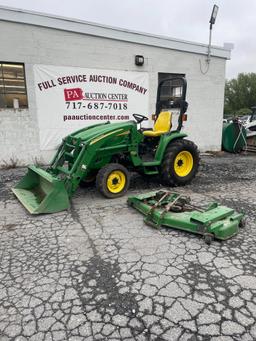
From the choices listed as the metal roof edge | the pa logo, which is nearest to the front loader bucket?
the pa logo

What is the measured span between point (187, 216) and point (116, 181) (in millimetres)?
1719

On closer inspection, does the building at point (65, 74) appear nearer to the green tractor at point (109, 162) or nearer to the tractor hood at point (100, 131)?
the green tractor at point (109, 162)

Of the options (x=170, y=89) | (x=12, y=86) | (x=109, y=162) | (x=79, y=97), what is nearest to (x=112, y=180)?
(x=109, y=162)

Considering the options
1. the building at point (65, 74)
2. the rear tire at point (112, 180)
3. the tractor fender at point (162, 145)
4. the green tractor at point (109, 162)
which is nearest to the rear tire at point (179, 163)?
the green tractor at point (109, 162)

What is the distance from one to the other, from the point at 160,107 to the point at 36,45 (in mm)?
3830

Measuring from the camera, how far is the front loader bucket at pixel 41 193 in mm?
4109

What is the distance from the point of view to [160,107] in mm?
6293

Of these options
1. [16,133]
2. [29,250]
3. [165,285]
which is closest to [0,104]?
[16,133]

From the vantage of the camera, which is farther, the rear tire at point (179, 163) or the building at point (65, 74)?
the building at point (65, 74)

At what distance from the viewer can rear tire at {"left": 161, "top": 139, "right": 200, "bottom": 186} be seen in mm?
5395

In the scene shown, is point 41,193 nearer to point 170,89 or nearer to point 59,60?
Answer: point 59,60

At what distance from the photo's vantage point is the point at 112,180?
4863 mm

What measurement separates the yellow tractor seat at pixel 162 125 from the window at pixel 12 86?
3.93 meters

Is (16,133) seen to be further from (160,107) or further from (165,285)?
(165,285)
